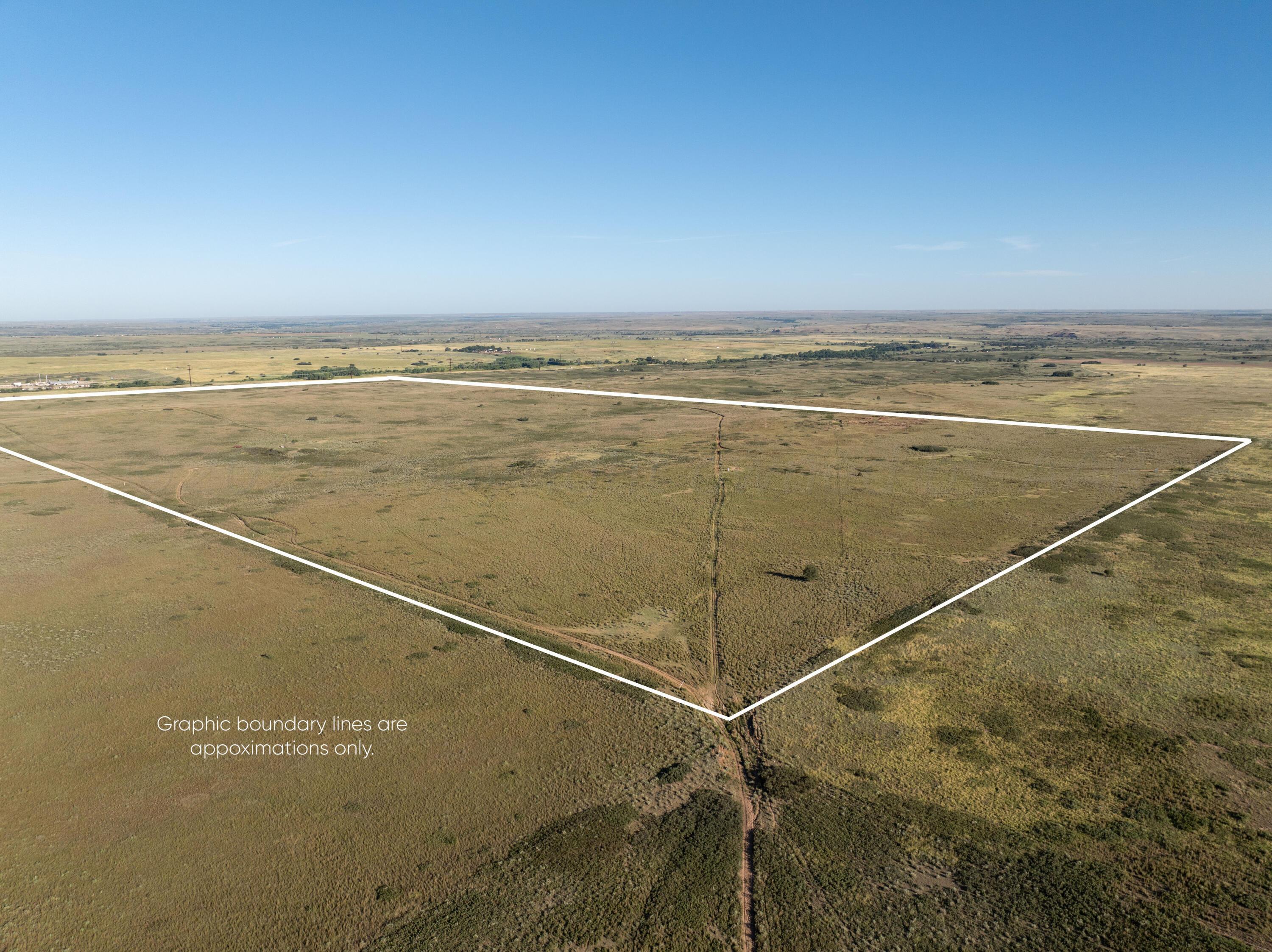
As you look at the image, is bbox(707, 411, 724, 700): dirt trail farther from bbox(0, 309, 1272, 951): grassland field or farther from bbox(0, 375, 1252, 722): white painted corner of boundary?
bbox(0, 375, 1252, 722): white painted corner of boundary

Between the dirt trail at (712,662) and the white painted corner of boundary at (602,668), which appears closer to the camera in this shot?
the dirt trail at (712,662)

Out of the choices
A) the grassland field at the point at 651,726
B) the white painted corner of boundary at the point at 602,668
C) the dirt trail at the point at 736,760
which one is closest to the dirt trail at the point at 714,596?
the dirt trail at the point at 736,760

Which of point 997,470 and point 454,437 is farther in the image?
point 454,437

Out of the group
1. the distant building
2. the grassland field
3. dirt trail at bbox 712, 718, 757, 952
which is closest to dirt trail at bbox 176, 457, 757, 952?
dirt trail at bbox 712, 718, 757, 952

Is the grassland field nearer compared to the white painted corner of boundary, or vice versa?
the grassland field

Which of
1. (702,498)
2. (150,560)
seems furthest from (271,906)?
(702,498)

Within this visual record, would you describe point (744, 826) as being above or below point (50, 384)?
below

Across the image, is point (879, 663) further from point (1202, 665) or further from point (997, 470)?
point (997, 470)

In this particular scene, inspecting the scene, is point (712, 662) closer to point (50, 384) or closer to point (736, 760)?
point (736, 760)

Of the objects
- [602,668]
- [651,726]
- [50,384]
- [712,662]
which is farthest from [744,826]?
[50,384]

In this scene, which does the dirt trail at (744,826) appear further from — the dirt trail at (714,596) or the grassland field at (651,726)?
the dirt trail at (714,596)

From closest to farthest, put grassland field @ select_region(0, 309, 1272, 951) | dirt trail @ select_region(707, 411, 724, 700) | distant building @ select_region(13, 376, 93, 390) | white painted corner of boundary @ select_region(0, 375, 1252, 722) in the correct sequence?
grassland field @ select_region(0, 309, 1272, 951) < white painted corner of boundary @ select_region(0, 375, 1252, 722) < dirt trail @ select_region(707, 411, 724, 700) < distant building @ select_region(13, 376, 93, 390)
